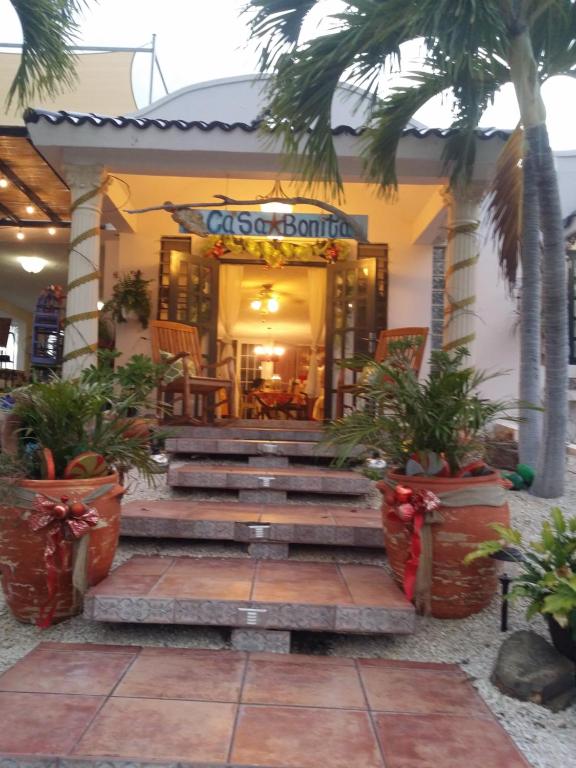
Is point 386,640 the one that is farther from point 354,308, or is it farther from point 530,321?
point 354,308

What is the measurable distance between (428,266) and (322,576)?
531cm

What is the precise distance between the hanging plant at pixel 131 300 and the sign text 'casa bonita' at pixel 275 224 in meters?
1.34

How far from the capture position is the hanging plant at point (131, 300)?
23.8ft

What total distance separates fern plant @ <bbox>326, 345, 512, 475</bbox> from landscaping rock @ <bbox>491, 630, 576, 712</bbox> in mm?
823

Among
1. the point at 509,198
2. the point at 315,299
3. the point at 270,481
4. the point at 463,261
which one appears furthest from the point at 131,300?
the point at 509,198

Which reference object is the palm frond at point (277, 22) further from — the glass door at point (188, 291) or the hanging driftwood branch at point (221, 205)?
the glass door at point (188, 291)

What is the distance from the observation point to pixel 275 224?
643cm

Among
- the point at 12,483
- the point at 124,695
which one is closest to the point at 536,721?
the point at 124,695

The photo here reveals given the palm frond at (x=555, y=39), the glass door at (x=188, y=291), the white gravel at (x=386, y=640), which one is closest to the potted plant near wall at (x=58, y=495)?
the white gravel at (x=386, y=640)

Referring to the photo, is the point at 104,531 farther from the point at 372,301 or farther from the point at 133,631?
the point at 372,301

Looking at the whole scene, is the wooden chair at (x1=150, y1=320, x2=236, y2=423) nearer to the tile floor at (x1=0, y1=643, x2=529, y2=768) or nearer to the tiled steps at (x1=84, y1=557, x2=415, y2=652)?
the tiled steps at (x1=84, y1=557, x2=415, y2=652)

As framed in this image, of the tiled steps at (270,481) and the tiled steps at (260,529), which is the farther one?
the tiled steps at (270,481)

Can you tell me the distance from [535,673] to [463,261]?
4191 millimetres

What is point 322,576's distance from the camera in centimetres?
290
